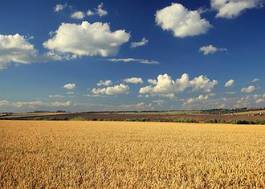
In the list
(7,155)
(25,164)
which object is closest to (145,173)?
(25,164)

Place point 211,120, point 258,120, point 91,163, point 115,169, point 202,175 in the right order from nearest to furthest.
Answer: point 202,175, point 115,169, point 91,163, point 258,120, point 211,120

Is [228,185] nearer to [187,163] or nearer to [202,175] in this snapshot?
[202,175]

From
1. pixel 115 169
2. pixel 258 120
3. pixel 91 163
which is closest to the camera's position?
pixel 115 169

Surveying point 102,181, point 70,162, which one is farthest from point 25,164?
point 102,181

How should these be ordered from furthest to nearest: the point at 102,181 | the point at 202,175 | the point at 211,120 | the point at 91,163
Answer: the point at 211,120
the point at 91,163
the point at 202,175
the point at 102,181

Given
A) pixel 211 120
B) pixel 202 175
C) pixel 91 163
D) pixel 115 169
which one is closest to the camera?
pixel 202 175

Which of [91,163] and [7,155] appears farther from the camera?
[7,155]

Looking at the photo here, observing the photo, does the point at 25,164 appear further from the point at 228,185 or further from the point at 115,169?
the point at 228,185

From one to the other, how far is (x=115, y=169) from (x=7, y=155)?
573 cm

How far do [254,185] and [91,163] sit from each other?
5.80 metres

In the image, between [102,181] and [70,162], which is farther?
[70,162]

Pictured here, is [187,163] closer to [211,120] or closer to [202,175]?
[202,175]

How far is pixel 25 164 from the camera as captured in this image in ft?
41.4

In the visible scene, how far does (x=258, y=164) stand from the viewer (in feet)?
43.7
